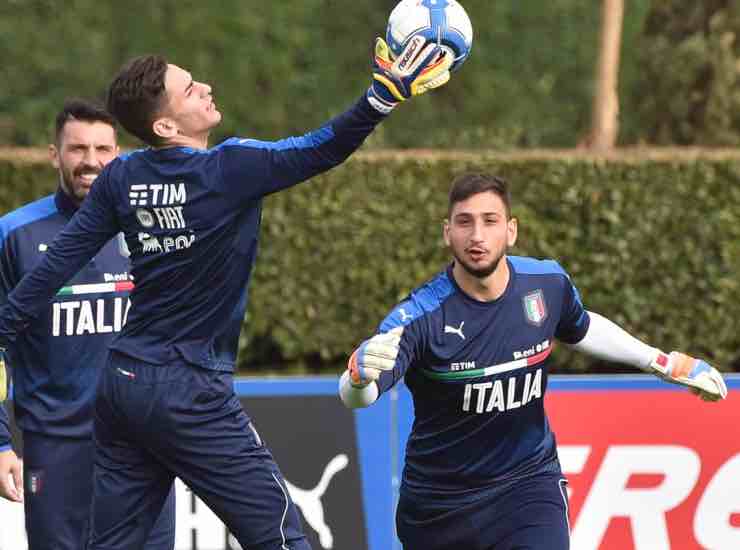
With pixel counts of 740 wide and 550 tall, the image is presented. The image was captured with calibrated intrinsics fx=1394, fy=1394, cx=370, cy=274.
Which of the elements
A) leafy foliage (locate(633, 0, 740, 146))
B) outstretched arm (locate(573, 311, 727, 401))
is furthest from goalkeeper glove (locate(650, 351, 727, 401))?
leafy foliage (locate(633, 0, 740, 146))

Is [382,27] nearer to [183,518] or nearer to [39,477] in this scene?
[183,518]

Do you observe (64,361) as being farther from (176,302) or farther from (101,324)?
(176,302)

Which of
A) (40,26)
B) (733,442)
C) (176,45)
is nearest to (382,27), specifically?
(176,45)

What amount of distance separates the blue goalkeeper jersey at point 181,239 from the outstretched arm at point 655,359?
1.57 m

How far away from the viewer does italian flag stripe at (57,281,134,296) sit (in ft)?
18.3

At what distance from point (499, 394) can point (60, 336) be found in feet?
5.75

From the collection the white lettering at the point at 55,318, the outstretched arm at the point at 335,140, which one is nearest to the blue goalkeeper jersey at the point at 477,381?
the outstretched arm at the point at 335,140

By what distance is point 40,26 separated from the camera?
630 inches

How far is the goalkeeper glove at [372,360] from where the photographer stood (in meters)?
4.69

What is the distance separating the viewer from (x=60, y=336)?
5539mm

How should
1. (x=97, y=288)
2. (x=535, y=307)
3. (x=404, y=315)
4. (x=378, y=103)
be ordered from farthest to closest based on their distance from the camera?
(x=97, y=288) → (x=535, y=307) → (x=404, y=315) → (x=378, y=103)

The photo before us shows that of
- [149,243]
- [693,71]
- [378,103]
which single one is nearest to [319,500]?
[149,243]

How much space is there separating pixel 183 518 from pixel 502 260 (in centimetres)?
247

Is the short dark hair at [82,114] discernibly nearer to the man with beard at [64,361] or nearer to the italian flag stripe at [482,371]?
the man with beard at [64,361]
